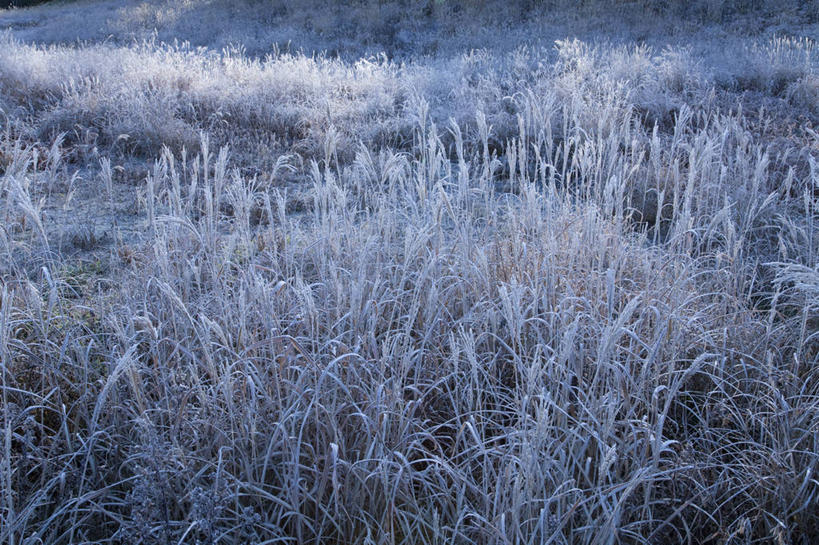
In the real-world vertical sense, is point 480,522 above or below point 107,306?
below

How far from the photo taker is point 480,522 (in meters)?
1.92

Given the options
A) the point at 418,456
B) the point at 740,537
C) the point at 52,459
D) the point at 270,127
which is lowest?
the point at 740,537

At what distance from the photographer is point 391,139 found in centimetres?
643

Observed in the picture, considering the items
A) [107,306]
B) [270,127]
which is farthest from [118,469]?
[270,127]

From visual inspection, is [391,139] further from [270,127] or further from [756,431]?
[756,431]

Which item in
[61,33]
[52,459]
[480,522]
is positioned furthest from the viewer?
[61,33]

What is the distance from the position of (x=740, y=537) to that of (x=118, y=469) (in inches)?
85.2

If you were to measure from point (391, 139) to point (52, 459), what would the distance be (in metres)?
4.92

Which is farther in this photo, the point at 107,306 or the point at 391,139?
the point at 391,139

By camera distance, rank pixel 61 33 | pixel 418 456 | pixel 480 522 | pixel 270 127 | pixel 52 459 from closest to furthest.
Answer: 1. pixel 480 522
2. pixel 52 459
3. pixel 418 456
4. pixel 270 127
5. pixel 61 33

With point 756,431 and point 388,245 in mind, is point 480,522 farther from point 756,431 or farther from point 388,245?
point 388,245

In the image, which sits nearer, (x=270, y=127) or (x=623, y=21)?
(x=270, y=127)

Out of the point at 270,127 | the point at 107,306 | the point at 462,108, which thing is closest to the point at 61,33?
the point at 270,127

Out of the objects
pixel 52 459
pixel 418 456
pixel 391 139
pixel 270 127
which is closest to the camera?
pixel 52 459
